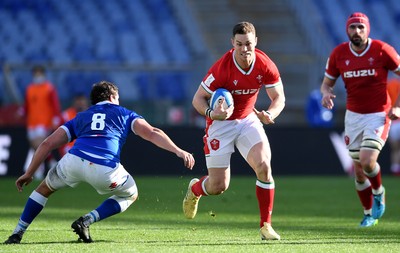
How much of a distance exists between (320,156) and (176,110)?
3286 millimetres

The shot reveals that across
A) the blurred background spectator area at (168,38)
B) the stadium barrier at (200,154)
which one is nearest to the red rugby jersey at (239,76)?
the stadium barrier at (200,154)

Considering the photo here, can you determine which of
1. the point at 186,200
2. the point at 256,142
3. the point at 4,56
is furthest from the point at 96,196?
the point at 4,56

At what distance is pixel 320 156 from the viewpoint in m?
21.4

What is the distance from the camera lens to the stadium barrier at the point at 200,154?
20359mm

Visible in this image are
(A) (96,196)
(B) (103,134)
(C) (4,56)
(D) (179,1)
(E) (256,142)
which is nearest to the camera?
(B) (103,134)

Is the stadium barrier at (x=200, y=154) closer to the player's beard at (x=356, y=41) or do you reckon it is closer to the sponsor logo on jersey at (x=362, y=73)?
the sponsor logo on jersey at (x=362, y=73)

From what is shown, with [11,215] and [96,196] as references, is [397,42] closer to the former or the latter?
[96,196]

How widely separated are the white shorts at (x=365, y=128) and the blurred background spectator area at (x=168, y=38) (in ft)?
34.6

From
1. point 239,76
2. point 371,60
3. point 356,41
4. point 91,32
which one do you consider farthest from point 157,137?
point 91,32

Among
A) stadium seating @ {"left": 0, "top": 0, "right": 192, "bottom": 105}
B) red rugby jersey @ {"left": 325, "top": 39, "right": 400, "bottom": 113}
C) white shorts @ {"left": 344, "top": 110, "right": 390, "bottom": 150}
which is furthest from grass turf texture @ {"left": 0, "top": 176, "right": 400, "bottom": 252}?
stadium seating @ {"left": 0, "top": 0, "right": 192, "bottom": 105}

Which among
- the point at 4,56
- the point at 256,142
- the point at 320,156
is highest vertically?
the point at 256,142

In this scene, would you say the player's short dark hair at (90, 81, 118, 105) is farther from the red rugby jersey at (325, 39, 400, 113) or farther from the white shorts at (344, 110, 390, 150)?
the white shorts at (344, 110, 390, 150)

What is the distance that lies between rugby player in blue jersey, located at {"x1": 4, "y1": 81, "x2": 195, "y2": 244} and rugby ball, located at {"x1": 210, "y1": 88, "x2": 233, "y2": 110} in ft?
2.87

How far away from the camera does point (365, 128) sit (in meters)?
11.5
